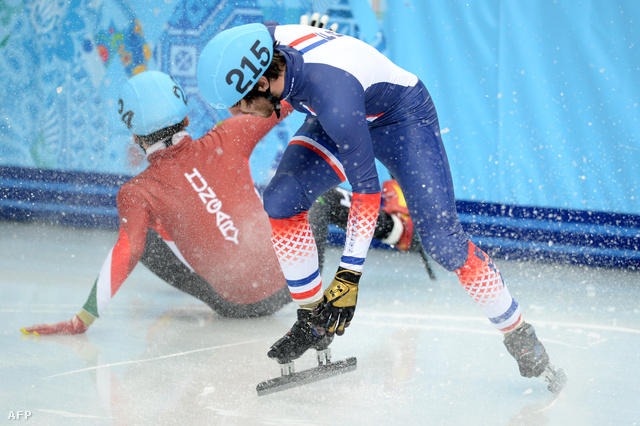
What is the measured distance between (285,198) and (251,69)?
530 millimetres

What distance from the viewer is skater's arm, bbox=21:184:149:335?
3.37m

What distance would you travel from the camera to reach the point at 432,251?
285 cm

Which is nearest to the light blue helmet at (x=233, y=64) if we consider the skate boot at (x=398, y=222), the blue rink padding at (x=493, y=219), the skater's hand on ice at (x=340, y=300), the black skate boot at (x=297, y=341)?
the skater's hand on ice at (x=340, y=300)

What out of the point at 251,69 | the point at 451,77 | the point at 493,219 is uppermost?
the point at 251,69

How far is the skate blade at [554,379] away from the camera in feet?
9.73

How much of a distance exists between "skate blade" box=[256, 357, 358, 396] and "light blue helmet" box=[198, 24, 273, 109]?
3.59ft

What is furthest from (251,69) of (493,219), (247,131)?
(493,219)

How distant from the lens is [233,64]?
2.44 metres

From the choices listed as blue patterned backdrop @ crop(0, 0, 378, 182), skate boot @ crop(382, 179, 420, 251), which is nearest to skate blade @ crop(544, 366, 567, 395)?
skate boot @ crop(382, 179, 420, 251)

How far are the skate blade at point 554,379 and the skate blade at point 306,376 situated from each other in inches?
30.7

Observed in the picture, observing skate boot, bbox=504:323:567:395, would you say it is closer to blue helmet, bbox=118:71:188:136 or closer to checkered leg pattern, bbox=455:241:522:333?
checkered leg pattern, bbox=455:241:522:333

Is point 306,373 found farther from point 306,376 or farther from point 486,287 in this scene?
point 486,287

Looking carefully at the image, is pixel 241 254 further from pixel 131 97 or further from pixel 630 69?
pixel 630 69

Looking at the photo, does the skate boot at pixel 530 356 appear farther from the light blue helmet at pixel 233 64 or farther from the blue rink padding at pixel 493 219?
the blue rink padding at pixel 493 219
